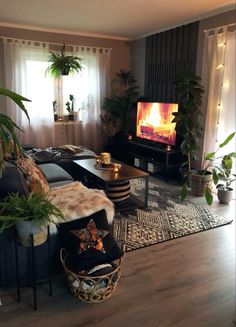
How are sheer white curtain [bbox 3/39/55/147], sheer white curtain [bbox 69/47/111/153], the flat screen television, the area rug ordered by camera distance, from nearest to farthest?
the area rug → the flat screen television → sheer white curtain [bbox 3/39/55/147] → sheer white curtain [bbox 69/47/111/153]

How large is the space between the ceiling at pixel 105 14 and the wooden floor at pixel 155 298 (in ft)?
9.87

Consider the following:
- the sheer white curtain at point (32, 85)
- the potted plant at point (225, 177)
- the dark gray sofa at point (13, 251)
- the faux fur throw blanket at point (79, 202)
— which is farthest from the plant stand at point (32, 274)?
the sheer white curtain at point (32, 85)

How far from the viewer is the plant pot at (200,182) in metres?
3.78

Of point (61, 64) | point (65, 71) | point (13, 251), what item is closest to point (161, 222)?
point (13, 251)

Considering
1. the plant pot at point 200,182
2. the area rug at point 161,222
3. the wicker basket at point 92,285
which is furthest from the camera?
the plant pot at point 200,182

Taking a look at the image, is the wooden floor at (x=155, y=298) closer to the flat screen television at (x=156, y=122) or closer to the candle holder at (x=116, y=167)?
the candle holder at (x=116, y=167)

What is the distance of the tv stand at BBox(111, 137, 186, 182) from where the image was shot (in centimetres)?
444

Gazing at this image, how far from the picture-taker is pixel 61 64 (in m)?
4.91

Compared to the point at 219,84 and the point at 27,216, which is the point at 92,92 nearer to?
the point at 219,84

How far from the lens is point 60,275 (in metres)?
2.10

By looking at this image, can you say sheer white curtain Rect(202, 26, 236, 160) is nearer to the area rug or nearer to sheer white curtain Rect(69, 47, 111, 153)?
the area rug

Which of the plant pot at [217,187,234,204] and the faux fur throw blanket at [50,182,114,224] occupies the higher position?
the faux fur throw blanket at [50,182,114,224]

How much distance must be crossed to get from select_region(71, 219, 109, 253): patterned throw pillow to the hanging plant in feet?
12.2

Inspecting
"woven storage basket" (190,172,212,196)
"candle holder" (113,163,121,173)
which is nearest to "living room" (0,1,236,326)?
"woven storage basket" (190,172,212,196)
